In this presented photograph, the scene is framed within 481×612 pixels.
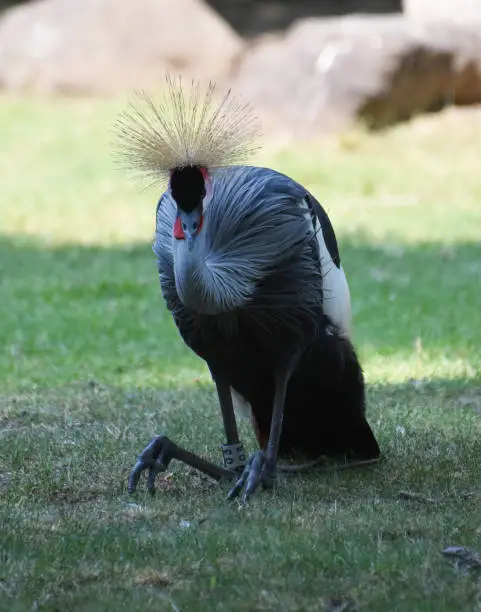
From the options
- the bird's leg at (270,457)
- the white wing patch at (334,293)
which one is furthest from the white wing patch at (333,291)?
the bird's leg at (270,457)

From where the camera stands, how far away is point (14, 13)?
17.0 m

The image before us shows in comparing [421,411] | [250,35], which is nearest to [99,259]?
[421,411]

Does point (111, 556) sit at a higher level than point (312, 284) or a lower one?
lower

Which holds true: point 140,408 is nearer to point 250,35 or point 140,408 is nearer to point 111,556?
point 111,556

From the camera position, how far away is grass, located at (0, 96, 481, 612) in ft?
11.9

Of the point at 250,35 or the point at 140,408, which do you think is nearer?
the point at 140,408

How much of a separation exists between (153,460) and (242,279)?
761mm

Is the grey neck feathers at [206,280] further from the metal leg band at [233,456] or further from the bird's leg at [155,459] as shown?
the metal leg band at [233,456]

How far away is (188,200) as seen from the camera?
419 centimetres

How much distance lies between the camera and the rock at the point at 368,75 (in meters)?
13.9

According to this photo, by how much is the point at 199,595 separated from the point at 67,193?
9630 mm

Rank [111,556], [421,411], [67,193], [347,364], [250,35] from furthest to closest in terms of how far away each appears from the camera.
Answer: [250,35], [67,193], [421,411], [347,364], [111,556]

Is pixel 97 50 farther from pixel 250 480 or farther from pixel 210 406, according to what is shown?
pixel 250 480

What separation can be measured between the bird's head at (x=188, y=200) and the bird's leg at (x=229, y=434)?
74 cm
